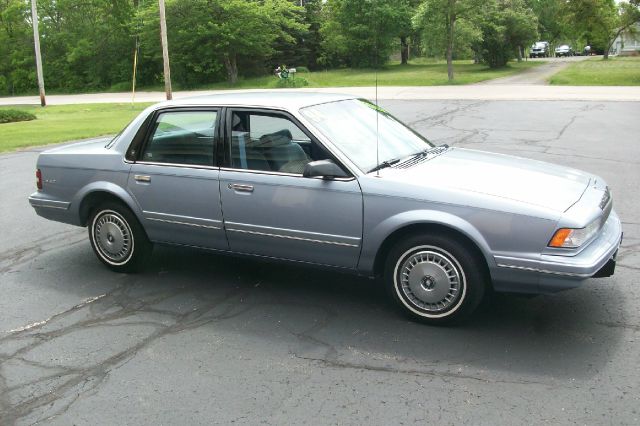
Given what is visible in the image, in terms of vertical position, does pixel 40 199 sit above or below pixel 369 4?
below

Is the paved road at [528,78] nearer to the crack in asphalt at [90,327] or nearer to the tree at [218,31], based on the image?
the tree at [218,31]

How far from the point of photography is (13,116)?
77.4 ft

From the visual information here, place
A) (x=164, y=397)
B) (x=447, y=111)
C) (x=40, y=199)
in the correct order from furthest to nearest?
(x=447, y=111) < (x=40, y=199) < (x=164, y=397)

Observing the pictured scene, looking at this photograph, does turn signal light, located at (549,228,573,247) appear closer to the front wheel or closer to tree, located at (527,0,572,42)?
the front wheel

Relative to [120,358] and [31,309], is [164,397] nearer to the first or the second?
[120,358]

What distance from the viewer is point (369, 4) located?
2083 inches

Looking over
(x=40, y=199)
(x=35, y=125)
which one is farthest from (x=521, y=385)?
(x=35, y=125)

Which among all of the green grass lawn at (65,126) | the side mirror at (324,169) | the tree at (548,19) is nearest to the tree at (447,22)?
the green grass lawn at (65,126)

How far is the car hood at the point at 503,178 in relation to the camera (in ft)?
13.9

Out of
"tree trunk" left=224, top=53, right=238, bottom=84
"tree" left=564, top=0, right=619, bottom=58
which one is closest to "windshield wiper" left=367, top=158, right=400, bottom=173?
"tree trunk" left=224, top=53, right=238, bottom=84

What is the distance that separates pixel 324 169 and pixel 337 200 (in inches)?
9.5

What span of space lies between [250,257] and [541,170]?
2336 millimetres

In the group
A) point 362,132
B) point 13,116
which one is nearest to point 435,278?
point 362,132

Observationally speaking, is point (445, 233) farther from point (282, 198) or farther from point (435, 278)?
point (282, 198)
